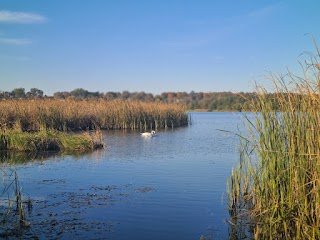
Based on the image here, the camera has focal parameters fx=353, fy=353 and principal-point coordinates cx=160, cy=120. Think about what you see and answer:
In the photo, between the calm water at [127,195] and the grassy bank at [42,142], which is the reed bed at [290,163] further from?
the grassy bank at [42,142]

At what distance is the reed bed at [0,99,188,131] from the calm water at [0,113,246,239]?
317 inches

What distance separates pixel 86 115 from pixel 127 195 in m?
20.7

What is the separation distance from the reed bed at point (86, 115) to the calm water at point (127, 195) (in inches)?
317

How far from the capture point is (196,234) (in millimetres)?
6652

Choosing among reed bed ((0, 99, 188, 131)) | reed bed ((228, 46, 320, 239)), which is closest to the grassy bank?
reed bed ((0, 99, 188, 131))

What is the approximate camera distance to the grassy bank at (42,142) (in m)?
16.2

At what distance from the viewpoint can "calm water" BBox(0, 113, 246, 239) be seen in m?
6.78

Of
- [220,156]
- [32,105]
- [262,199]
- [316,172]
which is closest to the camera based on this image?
[316,172]

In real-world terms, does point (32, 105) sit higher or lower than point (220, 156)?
higher

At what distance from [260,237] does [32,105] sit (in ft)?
66.8

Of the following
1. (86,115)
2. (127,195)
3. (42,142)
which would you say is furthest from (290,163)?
(86,115)

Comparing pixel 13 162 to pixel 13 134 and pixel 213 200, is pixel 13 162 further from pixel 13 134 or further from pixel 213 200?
pixel 213 200

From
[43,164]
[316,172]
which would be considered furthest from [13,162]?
[316,172]

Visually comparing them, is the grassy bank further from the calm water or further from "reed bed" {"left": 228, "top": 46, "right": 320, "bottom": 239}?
"reed bed" {"left": 228, "top": 46, "right": 320, "bottom": 239}
